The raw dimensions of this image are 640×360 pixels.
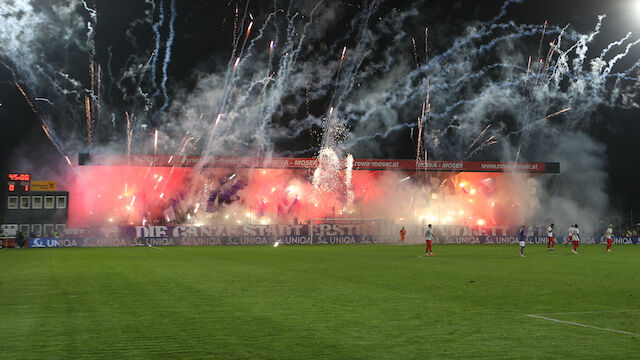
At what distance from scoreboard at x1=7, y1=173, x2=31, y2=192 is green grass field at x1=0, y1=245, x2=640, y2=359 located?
32371mm

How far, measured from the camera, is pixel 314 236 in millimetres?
55375

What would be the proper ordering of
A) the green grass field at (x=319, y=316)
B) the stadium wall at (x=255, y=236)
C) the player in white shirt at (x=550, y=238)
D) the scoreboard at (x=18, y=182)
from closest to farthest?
1. the green grass field at (x=319, y=316)
2. the player in white shirt at (x=550, y=238)
3. the scoreboard at (x=18, y=182)
4. the stadium wall at (x=255, y=236)

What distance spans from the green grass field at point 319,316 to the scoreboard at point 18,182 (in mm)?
32371

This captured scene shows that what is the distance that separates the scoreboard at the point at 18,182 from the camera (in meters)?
49.3

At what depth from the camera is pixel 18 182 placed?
49.6m

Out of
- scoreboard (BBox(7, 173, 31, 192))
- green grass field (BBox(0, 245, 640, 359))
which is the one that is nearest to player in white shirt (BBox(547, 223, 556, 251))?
green grass field (BBox(0, 245, 640, 359))

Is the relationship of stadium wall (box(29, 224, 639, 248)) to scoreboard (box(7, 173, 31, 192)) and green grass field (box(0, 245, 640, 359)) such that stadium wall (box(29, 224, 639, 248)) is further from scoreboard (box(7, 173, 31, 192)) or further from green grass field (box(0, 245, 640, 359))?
green grass field (box(0, 245, 640, 359))

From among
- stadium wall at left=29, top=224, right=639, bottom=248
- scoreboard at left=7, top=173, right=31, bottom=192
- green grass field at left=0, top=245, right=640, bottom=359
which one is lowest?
green grass field at left=0, top=245, right=640, bottom=359

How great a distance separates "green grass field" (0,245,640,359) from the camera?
8.39 metres

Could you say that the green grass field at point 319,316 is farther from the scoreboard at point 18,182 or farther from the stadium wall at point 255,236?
the scoreboard at point 18,182

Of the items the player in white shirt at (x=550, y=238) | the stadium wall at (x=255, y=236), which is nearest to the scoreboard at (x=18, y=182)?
the stadium wall at (x=255, y=236)

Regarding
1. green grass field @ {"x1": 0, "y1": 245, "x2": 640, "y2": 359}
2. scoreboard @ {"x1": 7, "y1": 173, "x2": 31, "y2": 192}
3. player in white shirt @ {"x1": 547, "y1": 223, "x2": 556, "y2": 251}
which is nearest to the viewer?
green grass field @ {"x1": 0, "y1": 245, "x2": 640, "y2": 359}

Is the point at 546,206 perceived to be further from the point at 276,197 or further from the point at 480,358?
the point at 480,358

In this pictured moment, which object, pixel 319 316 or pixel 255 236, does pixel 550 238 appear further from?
pixel 319 316
